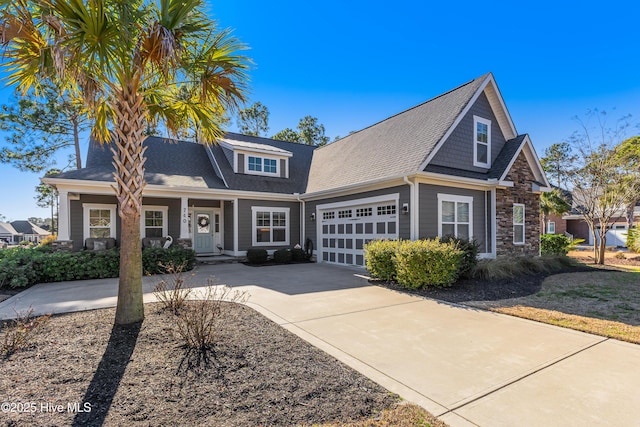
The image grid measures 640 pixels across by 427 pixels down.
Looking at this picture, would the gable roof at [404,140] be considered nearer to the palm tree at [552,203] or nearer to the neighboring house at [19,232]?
the palm tree at [552,203]

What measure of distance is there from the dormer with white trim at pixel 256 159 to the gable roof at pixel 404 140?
1868mm

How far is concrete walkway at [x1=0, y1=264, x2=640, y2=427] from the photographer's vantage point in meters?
2.83

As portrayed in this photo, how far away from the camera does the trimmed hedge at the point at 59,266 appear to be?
856 cm

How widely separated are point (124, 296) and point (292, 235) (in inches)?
419

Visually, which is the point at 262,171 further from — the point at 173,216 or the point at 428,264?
the point at 428,264

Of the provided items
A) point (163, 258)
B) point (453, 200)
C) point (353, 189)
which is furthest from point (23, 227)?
point (453, 200)

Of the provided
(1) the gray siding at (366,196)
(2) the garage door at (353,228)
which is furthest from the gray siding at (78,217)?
(2) the garage door at (353,228)

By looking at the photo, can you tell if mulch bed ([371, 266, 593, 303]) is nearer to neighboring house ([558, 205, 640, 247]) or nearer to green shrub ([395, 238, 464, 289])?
green shrub ([395, 238, 464, 289])

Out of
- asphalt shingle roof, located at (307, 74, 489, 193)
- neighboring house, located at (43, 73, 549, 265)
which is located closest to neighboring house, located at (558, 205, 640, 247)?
neighboring house, located at (43, 73, 549, 265)

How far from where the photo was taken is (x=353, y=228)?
12367mm

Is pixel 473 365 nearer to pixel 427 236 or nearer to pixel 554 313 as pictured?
pixel 554 313

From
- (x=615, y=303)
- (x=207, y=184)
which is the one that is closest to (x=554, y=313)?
(x=615, y=303)

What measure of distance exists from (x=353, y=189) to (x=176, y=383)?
31.5 feet

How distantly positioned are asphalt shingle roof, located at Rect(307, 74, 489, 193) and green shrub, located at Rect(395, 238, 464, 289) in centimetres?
276
